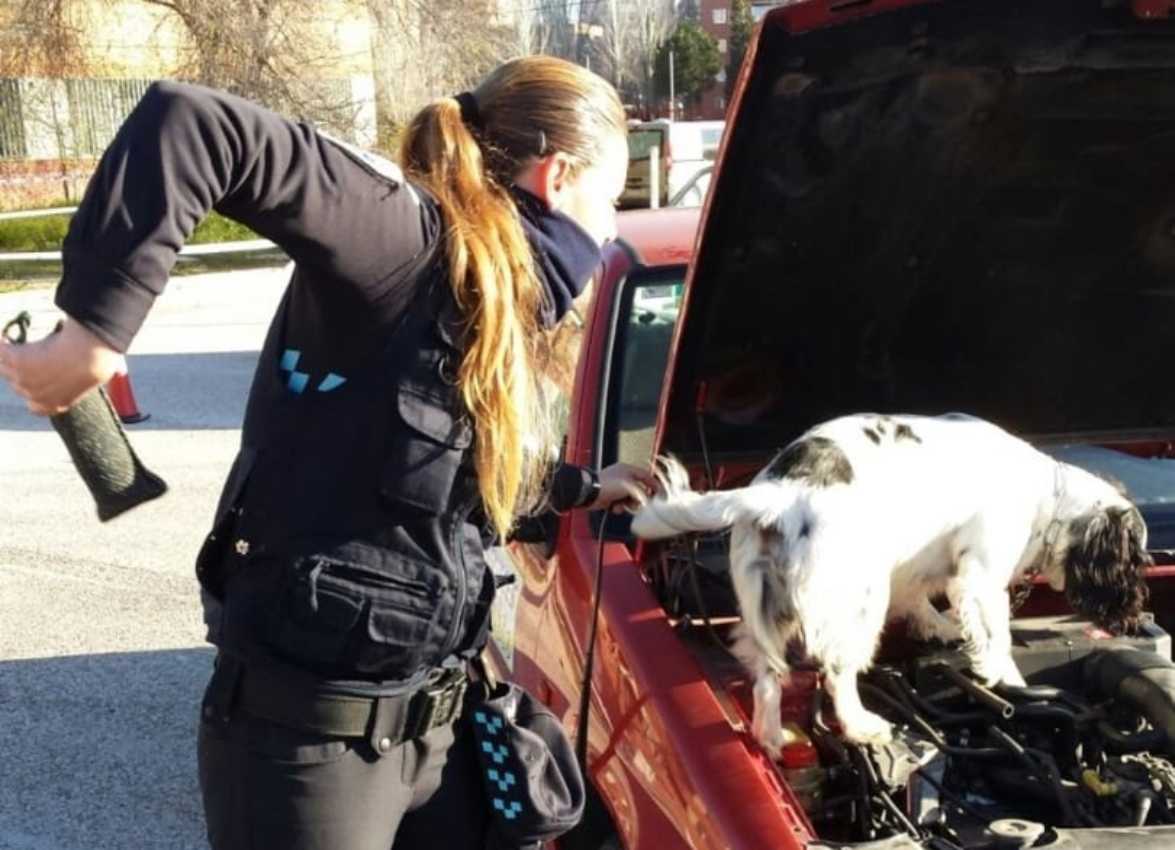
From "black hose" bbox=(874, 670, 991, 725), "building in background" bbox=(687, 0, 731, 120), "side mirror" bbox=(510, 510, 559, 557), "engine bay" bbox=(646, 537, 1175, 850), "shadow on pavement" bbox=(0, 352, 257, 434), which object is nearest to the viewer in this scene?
"engine bay" bbox=(646, 537, 1175, 850)

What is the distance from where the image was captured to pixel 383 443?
6.11ft

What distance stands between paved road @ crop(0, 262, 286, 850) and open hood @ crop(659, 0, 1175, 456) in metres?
1.58

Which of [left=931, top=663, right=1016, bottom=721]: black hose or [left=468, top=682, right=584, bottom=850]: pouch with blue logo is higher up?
[left=468, top=682, right=584, bottom=850]: pouch with blue logo

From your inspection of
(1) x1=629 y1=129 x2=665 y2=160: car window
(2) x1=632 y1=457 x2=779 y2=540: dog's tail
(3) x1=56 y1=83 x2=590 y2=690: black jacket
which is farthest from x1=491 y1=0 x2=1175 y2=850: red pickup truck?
(1) x1=629 y1=129 x2=665 y2=160: car window

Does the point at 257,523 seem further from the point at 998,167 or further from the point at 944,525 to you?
the point at 998,167

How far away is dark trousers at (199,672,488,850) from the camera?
6.31ft

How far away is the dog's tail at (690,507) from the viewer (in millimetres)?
2690

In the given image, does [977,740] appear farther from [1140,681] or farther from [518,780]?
[518,780]

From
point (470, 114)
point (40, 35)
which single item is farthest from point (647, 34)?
point (470, 114)

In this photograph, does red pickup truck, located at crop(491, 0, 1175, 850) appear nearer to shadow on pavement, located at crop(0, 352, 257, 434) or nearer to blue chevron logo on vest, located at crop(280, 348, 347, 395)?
blue chevron logo on vest, located at crop(280, 348, 347, 395)

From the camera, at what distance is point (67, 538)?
7457mm

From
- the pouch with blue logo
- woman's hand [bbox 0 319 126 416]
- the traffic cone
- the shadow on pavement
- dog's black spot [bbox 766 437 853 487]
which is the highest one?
woman's hand [bbox 0 319 126 416]

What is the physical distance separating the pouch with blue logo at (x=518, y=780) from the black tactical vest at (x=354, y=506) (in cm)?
30

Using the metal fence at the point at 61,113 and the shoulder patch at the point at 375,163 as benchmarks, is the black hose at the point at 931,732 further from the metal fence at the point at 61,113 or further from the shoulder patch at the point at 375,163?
the metal fence at the point at 61,113
